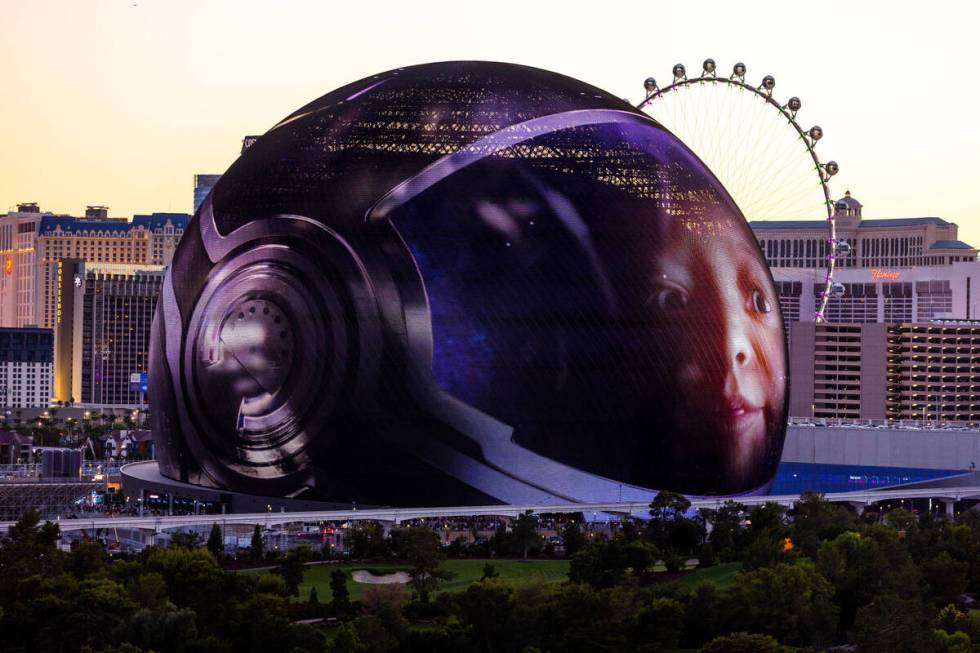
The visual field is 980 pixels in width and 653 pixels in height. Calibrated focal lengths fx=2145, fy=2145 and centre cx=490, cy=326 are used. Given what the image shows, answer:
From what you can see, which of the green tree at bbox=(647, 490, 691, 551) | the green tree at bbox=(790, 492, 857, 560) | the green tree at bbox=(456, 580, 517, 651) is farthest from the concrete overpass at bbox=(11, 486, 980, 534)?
the green tree at bbox=(456, 580, 517, 651)

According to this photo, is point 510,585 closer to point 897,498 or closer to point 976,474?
point 897,498

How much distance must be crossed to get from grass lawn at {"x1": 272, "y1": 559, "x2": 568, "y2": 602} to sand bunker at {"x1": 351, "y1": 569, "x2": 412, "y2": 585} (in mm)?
231

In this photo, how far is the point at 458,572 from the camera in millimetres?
66625

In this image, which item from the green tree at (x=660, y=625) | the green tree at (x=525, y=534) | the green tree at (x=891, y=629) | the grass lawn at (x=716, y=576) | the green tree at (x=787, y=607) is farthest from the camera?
the green tree at (x=525, y=534)

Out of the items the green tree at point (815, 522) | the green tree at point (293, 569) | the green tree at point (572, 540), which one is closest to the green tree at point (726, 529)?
the green tree at point (815, 522)

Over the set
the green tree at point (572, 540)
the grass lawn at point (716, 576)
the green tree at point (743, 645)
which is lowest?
the green tree at point (743, 645)

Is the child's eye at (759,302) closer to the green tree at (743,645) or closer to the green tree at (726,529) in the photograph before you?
the green tree at (726,529)

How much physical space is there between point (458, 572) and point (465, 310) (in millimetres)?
11067

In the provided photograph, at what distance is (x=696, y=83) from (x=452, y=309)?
132 feet

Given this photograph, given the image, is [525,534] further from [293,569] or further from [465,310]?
[293,569]

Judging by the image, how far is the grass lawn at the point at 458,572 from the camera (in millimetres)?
62688

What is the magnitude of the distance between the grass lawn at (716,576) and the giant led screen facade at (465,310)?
385 inches

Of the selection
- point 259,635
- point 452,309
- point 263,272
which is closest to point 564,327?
point 452,309

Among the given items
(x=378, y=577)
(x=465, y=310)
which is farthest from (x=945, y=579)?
(x=465, y=310)
